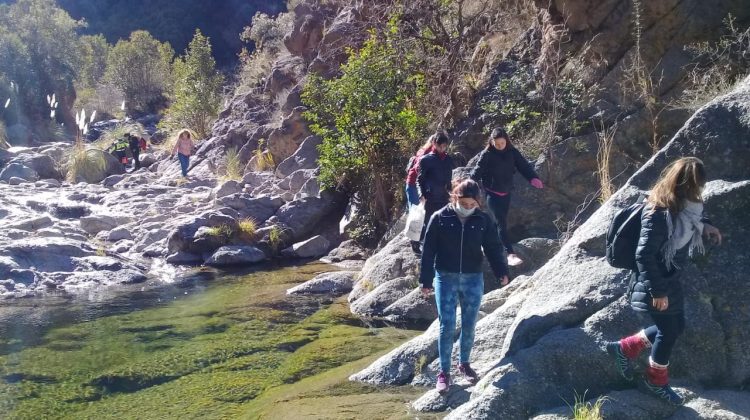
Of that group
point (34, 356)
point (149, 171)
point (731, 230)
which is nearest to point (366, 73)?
point (34, 356)

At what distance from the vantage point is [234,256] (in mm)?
13180

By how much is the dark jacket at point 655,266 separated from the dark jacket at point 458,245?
1166mm

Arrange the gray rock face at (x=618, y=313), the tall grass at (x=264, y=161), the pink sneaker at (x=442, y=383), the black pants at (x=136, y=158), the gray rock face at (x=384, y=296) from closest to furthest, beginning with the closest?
1. the gray rock face at (x=618, y=313)
2. the pink sneaker at (x=442, y=383)
3. the gray rock face at (x=384, y=296)
4. the tall grass at (x=264, y=161)
5. the black pants at (x=136, y=158)

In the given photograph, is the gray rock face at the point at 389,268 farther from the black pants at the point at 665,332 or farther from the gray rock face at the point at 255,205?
the gray rock face at the point at 255,205

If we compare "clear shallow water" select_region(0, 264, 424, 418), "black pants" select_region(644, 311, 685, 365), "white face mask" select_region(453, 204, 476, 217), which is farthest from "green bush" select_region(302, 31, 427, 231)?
"black pants" select_region(644, 311, 685, 365)

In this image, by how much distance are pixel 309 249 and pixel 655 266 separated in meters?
10.0

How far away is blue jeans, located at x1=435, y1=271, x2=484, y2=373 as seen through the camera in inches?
201

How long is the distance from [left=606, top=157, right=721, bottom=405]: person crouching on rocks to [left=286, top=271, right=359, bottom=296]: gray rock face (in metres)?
6.10

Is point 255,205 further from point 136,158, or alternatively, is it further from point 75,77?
point 75,77

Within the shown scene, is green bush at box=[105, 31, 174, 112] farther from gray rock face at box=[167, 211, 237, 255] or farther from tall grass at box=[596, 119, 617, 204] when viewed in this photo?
tall grass at box=[596, 119, 617, 204]

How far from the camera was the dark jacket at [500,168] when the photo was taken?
7422mm

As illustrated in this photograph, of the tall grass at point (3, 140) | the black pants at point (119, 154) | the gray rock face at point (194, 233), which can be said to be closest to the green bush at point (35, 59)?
the tall grass at point (3, 140)

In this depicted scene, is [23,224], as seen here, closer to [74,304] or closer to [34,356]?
[74,304]

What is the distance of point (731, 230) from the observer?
15.8 feet
